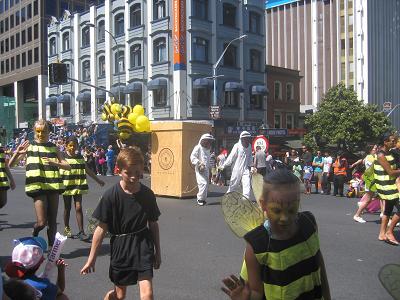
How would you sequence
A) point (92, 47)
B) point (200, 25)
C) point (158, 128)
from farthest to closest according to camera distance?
1. point (92, 47)
2. point (200, 25)
3. point (158, 128)

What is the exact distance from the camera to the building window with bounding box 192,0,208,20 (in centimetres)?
3367

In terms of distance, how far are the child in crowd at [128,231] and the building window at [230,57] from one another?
107 feet

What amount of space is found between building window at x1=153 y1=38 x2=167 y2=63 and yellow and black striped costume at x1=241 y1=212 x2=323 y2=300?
32.2 m

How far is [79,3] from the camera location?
179ft

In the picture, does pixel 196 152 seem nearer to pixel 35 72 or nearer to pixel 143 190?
pixel 143 190

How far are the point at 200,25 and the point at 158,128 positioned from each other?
873 inches

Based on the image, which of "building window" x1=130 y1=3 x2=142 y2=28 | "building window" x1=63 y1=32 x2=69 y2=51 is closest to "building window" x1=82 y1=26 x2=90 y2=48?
"building window" x1=63 y1=32 x2=69 y2=51

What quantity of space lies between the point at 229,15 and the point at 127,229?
113ft

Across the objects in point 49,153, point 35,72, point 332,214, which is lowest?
point 332,214

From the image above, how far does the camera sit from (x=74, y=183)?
7.68 metres

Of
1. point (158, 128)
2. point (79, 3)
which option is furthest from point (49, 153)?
point (79, 3)

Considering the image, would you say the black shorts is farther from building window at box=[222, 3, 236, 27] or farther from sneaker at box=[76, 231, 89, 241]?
building window at box=[222, 3, 236, 27]

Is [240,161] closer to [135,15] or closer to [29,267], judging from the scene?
[29,267]

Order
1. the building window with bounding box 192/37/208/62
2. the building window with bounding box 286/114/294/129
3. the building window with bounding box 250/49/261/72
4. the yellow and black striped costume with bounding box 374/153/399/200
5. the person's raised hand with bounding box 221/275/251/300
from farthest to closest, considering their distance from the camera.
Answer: the building window with bounding box 286/114/294/129 → the building window with bounding box 250/49/261/72 → the building window with bounding box 192/37/208/62 → the yellow and black striped costume with bounding box 374/153/399/200 → the person's raised hand with bounding box 221/275/251/300
